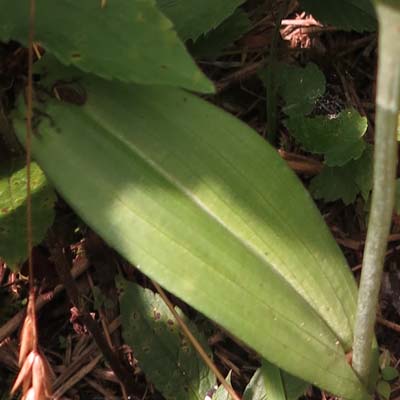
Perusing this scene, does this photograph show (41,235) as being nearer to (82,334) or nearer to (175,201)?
(175,201)

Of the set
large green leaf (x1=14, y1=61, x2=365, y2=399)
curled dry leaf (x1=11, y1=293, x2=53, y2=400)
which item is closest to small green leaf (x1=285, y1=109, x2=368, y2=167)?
large green leaf (x1=14, y1=61, x2=365, y2=399)

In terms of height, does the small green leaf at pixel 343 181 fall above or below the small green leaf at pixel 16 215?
below

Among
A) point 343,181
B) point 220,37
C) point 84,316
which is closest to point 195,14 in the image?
point 220,37

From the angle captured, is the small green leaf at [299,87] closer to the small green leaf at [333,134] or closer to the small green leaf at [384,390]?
the small green leaf at [333,134]

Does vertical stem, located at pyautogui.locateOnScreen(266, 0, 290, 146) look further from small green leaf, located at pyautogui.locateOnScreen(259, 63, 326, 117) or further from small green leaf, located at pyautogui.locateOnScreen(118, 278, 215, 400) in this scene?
small green leaf, located at pyautogui.locateOnScreen(118, 278, 215, 400)

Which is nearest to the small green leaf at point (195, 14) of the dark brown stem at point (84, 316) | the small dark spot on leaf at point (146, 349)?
the dark brown stem at point (84, 316)

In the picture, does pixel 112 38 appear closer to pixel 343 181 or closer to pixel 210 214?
pixel 210 214
